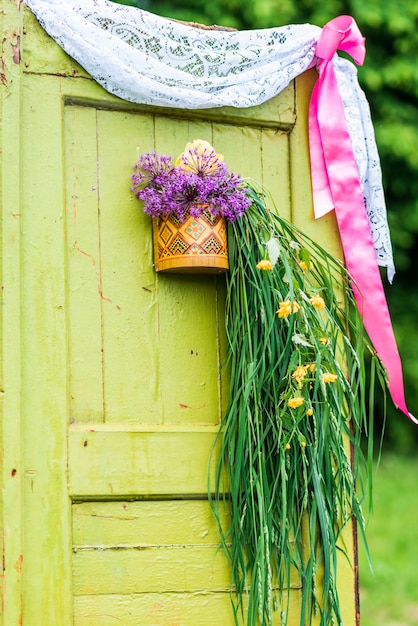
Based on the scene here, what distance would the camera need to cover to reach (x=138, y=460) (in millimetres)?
1968

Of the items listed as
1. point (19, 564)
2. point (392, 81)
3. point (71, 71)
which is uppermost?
point (392, 81)

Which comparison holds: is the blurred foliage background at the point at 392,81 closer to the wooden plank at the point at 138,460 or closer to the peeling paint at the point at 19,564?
the wooden plank at the point at 138,460

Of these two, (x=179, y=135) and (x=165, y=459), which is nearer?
(x=165, y=459)

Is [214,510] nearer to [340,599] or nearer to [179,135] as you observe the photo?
[340,599]

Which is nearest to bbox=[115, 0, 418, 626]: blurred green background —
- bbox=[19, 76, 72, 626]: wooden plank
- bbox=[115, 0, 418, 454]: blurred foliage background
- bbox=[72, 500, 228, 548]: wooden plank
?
bbox=[115, 0, 418, 454]: blurred foliage background

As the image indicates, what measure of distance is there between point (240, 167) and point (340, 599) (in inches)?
40.5

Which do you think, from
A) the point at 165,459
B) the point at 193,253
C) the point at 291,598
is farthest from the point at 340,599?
the point at 193,253

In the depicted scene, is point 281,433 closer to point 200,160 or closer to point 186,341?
point 186,341

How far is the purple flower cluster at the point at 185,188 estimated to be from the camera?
1.95 metres

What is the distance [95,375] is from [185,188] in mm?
444

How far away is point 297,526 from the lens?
2004 mm

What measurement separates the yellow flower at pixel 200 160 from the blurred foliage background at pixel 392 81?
322 centimetres

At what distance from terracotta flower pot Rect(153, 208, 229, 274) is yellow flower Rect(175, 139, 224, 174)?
0.30 ft

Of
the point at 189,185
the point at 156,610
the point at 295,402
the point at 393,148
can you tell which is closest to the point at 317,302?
the point at 295,402
